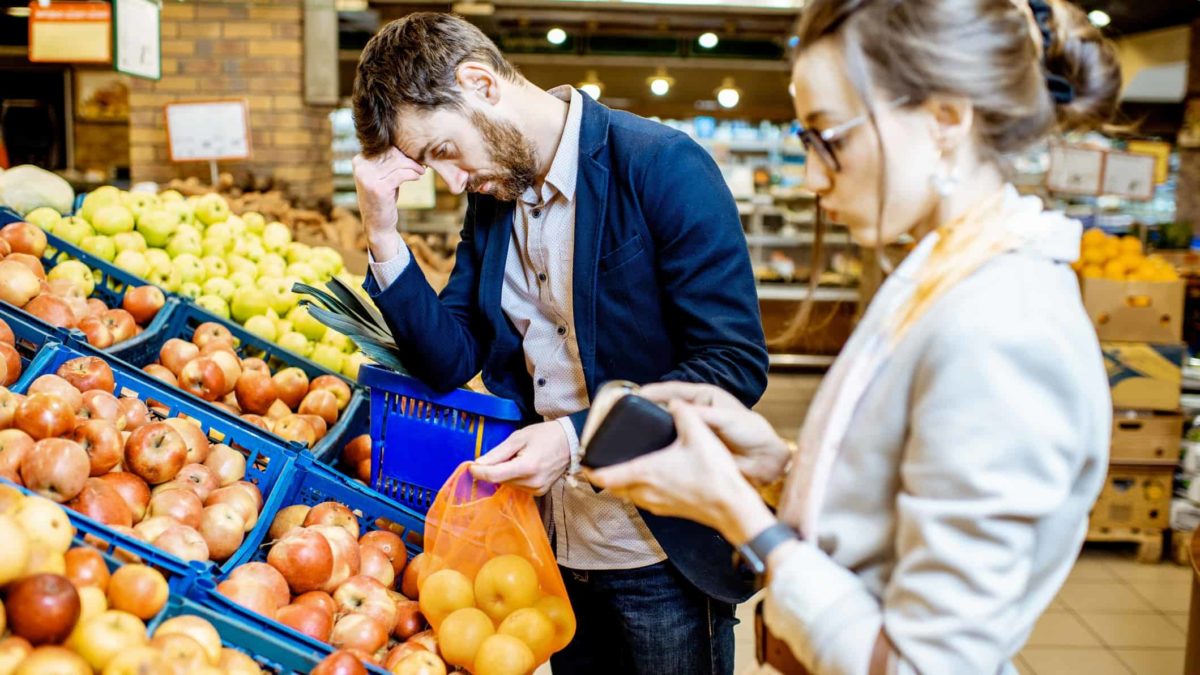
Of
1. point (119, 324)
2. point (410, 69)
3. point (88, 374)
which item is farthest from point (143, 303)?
point (410, 69)

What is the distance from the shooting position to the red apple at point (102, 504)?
5.16ft

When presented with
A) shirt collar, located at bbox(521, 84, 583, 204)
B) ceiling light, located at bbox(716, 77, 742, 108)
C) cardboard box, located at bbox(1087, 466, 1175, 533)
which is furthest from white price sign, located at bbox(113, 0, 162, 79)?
ceiling light, located at bbox(716, 77, 742, 108)

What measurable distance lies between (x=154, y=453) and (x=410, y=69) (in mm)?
807

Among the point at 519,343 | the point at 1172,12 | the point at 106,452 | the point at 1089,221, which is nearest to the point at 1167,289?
the point at 519,343

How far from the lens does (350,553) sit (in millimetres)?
1728

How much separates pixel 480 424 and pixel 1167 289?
3824mm

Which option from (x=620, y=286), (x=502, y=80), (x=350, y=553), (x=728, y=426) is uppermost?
(x=502, y=80)

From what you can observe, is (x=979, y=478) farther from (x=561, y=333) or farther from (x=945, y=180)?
(x=561, y=333)

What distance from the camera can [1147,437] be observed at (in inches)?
178

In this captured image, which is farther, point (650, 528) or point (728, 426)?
point (650, 528)

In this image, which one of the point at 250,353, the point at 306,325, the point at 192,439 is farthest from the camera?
the point at 306,325

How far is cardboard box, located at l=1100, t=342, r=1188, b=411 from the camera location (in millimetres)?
4457

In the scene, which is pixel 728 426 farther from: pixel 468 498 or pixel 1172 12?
pixel 1172 12

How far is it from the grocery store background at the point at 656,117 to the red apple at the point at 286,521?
1.11 meters
